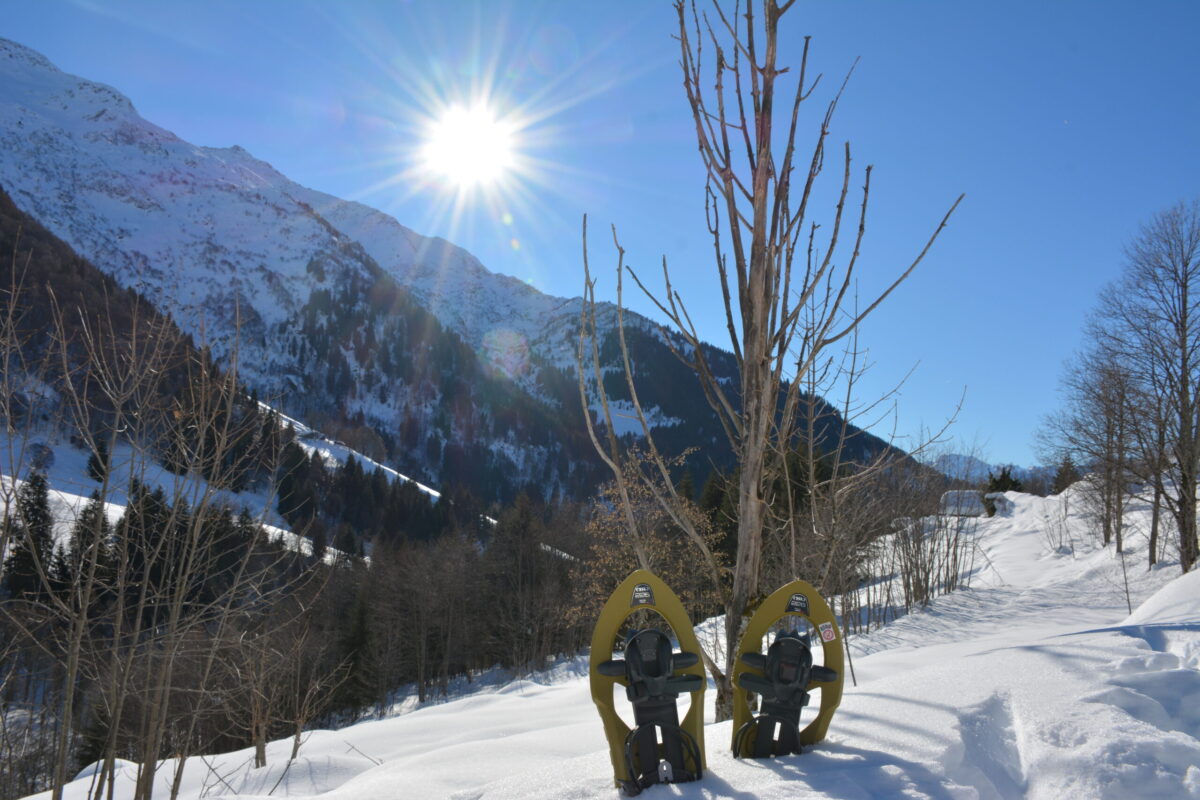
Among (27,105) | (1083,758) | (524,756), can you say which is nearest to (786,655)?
(1083,758)

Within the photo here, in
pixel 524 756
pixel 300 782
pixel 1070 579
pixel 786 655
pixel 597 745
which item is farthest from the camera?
pixel 1070 579

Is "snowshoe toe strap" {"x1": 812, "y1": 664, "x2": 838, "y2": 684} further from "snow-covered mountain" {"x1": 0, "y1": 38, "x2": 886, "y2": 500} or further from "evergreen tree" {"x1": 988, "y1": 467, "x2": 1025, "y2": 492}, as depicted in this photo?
"snow-covered mountain" {"x1": 0, "y1": 38, "x2": 886, "y2": 500}

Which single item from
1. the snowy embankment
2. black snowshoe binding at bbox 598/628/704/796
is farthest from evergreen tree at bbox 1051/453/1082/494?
black snowshoe binding at bbox 598/628/704/796

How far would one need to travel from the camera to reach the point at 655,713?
79.6 inches

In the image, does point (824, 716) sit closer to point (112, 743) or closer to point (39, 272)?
point (112, 743)

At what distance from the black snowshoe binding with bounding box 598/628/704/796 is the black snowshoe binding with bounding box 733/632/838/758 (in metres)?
0.25

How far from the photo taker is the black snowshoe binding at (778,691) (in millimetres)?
2197

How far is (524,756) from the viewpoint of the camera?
4949 millimetres

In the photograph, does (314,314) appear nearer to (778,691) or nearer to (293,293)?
(293,293)

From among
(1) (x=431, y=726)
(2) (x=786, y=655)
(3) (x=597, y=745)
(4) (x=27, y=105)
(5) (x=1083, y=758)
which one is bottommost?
(1) (x=431, y=726)

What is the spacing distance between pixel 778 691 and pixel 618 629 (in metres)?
0.61

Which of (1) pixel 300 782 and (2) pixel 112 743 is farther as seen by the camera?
(1) pixel 300 782

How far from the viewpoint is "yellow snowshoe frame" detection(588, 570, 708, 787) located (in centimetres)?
213

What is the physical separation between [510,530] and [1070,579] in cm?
2801
